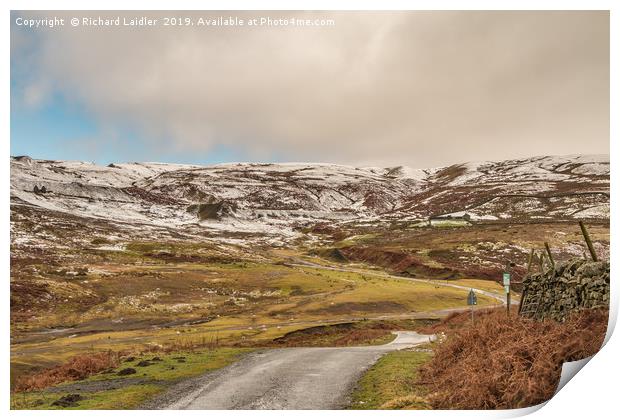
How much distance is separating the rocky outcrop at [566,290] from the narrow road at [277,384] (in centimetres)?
890

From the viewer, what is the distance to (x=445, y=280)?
266 ft

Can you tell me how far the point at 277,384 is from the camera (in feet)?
71.7

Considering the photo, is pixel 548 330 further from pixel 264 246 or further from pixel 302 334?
pixel 264 246

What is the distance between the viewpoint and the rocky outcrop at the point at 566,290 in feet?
60.0

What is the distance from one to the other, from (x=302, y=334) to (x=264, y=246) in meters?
108

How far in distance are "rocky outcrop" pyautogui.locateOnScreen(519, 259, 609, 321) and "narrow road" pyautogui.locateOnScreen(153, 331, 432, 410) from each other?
890 cm

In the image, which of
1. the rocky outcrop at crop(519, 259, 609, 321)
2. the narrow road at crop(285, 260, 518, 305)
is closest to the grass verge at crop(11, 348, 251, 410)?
the rocky outcrop at crop(519, 259, 609, 321)

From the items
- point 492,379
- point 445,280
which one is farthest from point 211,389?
point 445,280

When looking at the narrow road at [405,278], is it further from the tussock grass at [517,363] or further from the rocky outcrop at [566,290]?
the tussock grass at [517,363]

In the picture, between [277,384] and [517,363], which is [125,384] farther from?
[517,363]

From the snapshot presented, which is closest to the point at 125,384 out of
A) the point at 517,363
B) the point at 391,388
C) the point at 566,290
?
the point at 391,388

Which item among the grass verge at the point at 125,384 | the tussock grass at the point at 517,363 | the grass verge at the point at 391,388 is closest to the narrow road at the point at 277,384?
the grass verge at the point at 391,388

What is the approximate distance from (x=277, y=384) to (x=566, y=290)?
13.2 metres
